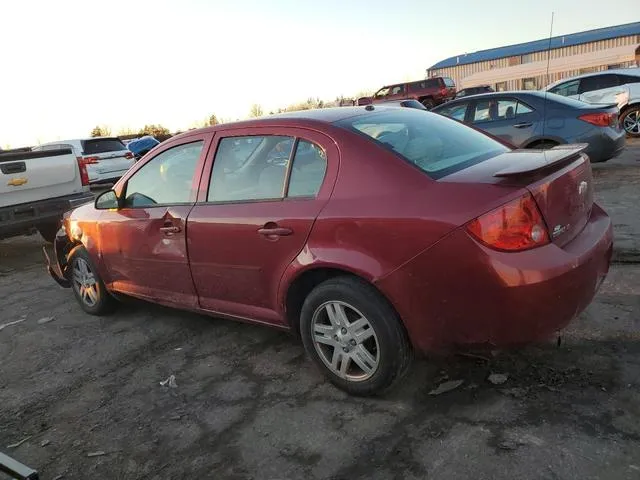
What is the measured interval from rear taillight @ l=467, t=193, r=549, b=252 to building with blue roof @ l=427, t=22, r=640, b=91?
41.0 meters

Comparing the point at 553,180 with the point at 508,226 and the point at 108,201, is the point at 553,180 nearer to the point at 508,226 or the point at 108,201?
the point at 508,226

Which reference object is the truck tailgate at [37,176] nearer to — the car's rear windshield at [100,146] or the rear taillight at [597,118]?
the car's rear windshield at [100,146]

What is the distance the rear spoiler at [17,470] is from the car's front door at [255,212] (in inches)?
59.4

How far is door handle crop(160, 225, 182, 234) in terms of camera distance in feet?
12.0

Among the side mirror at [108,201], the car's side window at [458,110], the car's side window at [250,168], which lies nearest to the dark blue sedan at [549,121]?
the car's side window at [458,110]

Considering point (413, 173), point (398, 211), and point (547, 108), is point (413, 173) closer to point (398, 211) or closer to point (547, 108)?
point (398, 211)

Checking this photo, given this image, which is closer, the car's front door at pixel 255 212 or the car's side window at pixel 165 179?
the car's front door at pixel 255 212

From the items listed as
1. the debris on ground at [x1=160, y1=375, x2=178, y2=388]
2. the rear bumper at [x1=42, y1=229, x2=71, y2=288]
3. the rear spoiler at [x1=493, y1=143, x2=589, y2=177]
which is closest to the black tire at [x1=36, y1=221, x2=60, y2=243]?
the rear bumper at [x1=42, y1=229, x2=71, y2=288]

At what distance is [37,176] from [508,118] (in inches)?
279

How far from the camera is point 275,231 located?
3059mm

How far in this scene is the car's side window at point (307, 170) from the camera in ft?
9.85

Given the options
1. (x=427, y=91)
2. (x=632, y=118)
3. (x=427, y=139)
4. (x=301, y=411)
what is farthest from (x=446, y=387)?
(x=427, y=91)

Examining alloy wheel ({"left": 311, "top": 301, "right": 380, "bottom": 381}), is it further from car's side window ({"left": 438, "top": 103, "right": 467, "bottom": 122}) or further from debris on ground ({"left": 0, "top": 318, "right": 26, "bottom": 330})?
car's side window ({"left": 438, "top": 103, "right": 467, "bottom": 122})

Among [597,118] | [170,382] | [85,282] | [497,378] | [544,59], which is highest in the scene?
[544,59]
